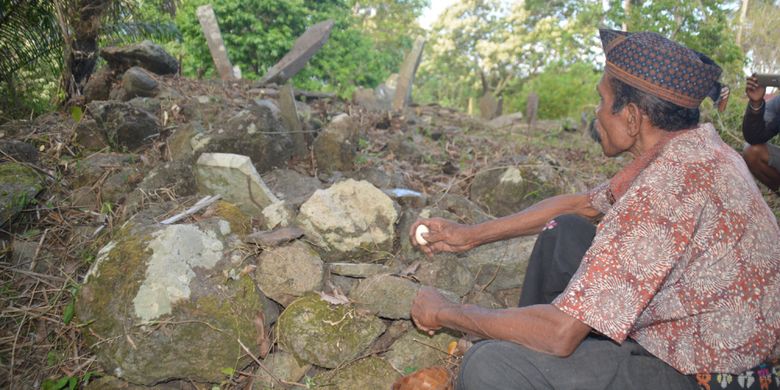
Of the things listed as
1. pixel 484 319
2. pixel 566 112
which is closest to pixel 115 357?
pixel 484 319

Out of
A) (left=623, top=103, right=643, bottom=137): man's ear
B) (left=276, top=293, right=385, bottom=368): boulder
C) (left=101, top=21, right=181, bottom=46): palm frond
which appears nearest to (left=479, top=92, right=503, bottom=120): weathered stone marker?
(left=101, top=21, right=181, bottom=46): palm frond

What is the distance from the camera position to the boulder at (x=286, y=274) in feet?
8.88

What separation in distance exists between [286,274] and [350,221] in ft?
1.69

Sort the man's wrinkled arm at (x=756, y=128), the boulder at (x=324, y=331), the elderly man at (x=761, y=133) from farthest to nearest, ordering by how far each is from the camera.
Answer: the man's wrinkled arm at (x=756, y=128), the elderly man at (x=761, y=133), the boulder at (x=324, y=331)

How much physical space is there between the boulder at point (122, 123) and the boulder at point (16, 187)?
0.66m

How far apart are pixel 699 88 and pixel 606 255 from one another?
2.50 ft

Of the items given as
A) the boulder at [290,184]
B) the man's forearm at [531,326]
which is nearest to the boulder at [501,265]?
the man's forearm at [531,326]

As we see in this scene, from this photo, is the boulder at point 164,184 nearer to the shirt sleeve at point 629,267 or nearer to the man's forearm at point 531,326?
the man's forearm at point 531,326

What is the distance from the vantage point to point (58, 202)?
3441mm

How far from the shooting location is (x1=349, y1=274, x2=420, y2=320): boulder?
106 inches

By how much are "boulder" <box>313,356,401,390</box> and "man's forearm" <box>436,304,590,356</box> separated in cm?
80

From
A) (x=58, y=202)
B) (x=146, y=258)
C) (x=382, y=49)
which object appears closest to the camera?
(x=146, y=258)

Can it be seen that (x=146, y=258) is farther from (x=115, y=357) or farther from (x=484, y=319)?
(x=484, y=319)

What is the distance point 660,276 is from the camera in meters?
1.56
